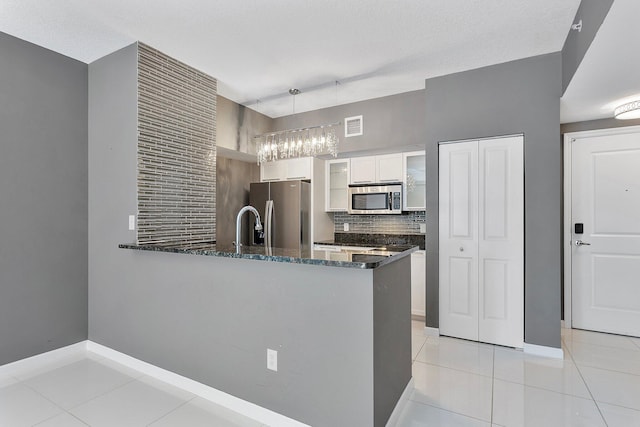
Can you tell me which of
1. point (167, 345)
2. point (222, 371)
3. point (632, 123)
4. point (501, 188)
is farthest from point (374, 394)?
point (632, 123)

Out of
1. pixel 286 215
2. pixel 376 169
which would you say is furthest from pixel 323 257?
pixel 376 169

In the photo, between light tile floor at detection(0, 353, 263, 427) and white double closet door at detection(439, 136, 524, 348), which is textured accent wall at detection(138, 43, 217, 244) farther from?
white double closet door at detection(439, 136, 524, 348)

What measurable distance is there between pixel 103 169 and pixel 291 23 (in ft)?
6.96

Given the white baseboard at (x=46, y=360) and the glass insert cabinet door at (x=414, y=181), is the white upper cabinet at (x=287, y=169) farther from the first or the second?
the white baseboard at (x=46, y=360)

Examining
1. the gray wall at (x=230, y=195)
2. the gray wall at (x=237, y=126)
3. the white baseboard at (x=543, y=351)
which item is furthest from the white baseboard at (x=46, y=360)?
the white baseboard at (x=543, y=351)

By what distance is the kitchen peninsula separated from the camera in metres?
1.68

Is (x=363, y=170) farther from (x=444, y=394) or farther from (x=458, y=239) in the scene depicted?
(x=444, y=394)

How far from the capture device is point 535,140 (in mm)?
2967

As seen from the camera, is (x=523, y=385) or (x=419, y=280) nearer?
(x=523, y=385)

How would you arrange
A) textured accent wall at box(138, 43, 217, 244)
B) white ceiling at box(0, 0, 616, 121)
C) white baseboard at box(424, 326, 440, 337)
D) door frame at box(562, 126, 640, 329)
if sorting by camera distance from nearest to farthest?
white ceiling at box(0, 0, 616, 121) → textured accent wall at box(138, 43, 217, 244) → white baseboard at box(424, 326, 440, 337) → door frame at box(562, 126, 640, 329)

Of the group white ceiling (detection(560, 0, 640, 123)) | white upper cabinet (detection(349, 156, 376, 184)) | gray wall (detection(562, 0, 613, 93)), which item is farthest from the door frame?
white upper cabinet (detection(349, 156, 376, 184))

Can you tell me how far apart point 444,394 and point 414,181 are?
2.43 m

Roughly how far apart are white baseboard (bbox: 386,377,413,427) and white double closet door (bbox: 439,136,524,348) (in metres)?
1.28

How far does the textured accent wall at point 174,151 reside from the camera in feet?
9.06
